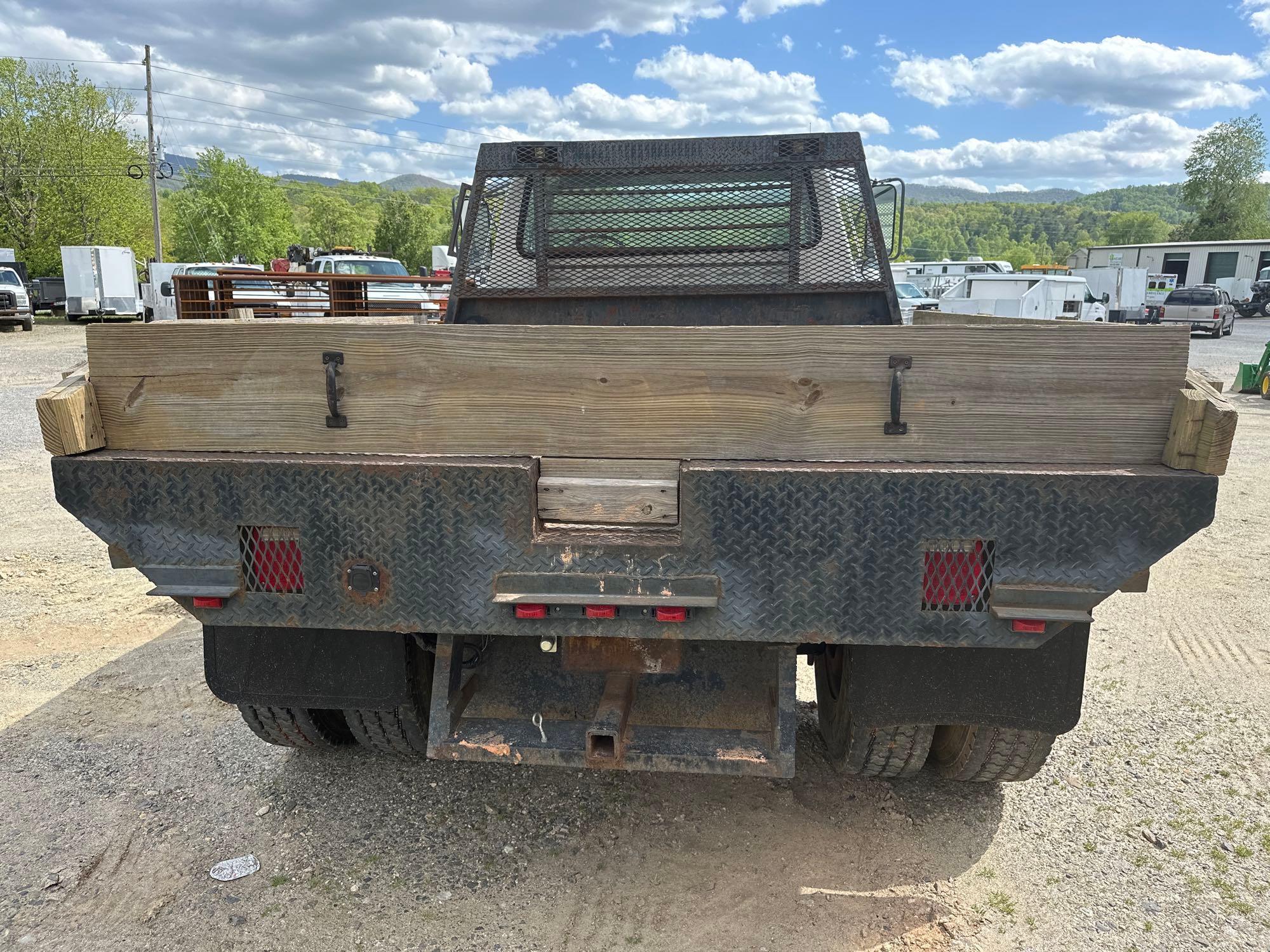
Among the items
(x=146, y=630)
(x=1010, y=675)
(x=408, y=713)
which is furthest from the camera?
(x=146, y=630)

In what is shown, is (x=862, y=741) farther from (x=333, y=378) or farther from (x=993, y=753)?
(x=333, y=378)

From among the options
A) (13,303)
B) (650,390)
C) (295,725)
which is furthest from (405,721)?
(13,303)

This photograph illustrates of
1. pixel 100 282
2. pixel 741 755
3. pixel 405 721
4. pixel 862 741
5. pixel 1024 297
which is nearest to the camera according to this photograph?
pixel 741 755

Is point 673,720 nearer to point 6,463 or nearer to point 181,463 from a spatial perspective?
point 181,463

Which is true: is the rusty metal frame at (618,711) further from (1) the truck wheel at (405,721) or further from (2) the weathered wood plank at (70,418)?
(2) the weathered wood plank at (70,418)

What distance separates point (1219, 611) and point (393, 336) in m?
5.06

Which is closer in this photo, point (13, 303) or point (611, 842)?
point (611, 842)

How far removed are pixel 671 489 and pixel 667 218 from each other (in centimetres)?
246

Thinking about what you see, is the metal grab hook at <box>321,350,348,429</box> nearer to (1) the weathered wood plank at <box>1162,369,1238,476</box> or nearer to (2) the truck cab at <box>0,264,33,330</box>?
(1) the weathered wood plank at <box>1162,369,1238,476</box>

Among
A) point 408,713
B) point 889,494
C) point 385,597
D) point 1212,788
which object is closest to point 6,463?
point 408,713

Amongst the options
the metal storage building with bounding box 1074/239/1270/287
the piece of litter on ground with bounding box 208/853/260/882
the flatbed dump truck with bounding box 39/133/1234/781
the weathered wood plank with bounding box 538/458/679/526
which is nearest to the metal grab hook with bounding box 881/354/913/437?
the flatbed dump truck with bounding box 39/133/1234/781

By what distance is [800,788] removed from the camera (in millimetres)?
3348

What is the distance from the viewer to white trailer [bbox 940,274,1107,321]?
73.4 feet

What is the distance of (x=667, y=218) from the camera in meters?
4.38
